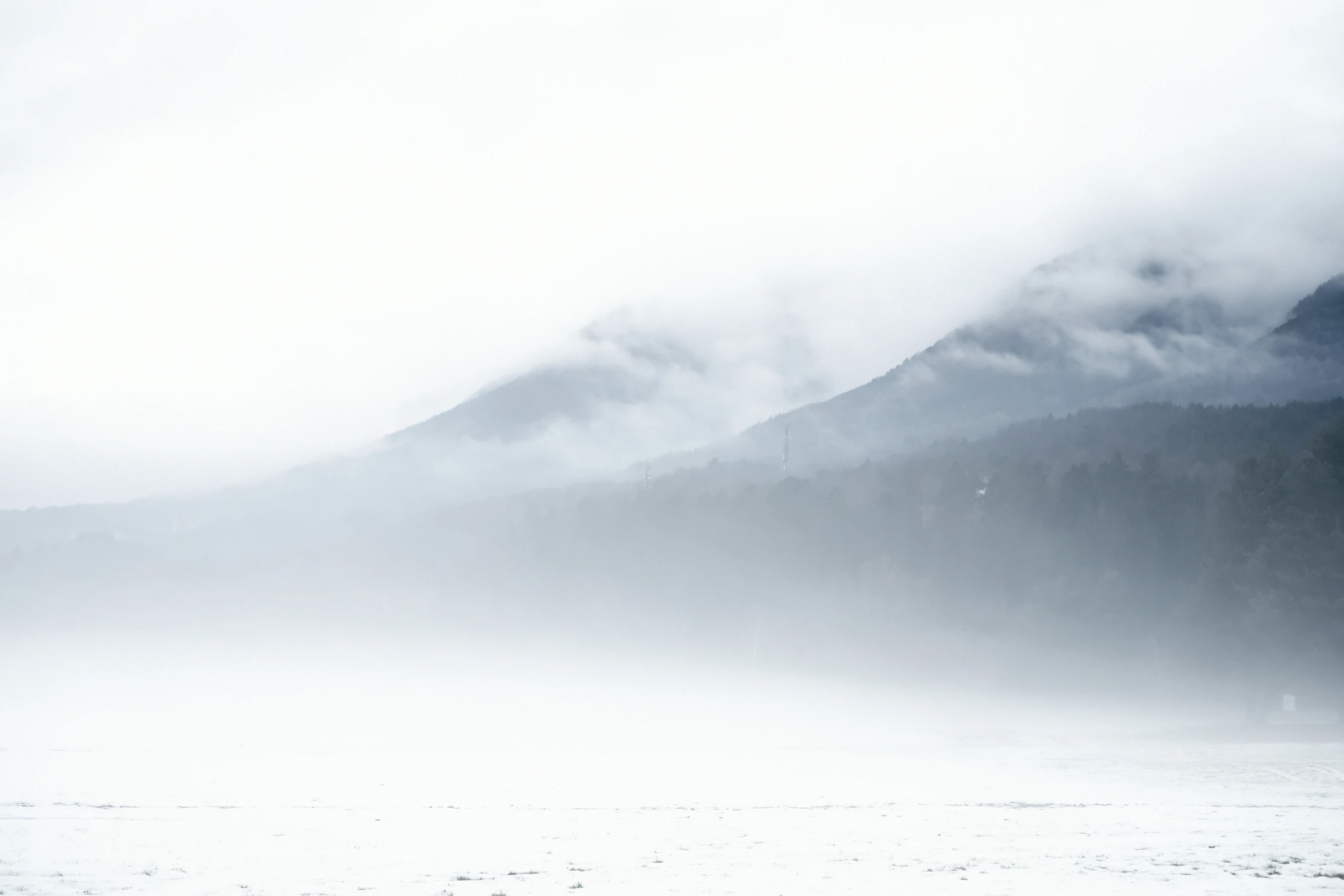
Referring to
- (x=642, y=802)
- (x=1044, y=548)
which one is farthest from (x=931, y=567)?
(x=642, y=802)

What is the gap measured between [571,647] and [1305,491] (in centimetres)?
6510

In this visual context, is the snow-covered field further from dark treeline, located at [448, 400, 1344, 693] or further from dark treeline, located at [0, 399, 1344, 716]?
dark treeline, located at [0, 399, 1344, 716]

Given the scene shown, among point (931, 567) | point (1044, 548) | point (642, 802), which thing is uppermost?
point (1044, 548)

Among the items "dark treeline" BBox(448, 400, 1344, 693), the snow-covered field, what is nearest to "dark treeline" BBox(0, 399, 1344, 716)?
"dark treeline" BBox(448, 400, 1344, 693)

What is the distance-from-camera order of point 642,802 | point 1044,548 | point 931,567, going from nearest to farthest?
point 642,802
point 1044,548
point 931,567

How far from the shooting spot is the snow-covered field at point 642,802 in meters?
19.4

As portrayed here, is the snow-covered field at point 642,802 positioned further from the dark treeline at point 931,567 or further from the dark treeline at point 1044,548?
the dark treeline at point 931,567

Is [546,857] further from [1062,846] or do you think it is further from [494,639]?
[494,639]

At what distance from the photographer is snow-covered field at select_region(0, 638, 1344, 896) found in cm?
1941

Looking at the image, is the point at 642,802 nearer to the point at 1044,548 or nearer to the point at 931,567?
the point at 1044,548

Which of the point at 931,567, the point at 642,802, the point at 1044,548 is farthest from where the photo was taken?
the point at 931,567

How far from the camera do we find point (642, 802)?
94.6 ft

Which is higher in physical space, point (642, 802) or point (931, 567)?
point (931, 567)

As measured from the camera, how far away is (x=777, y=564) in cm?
9569
